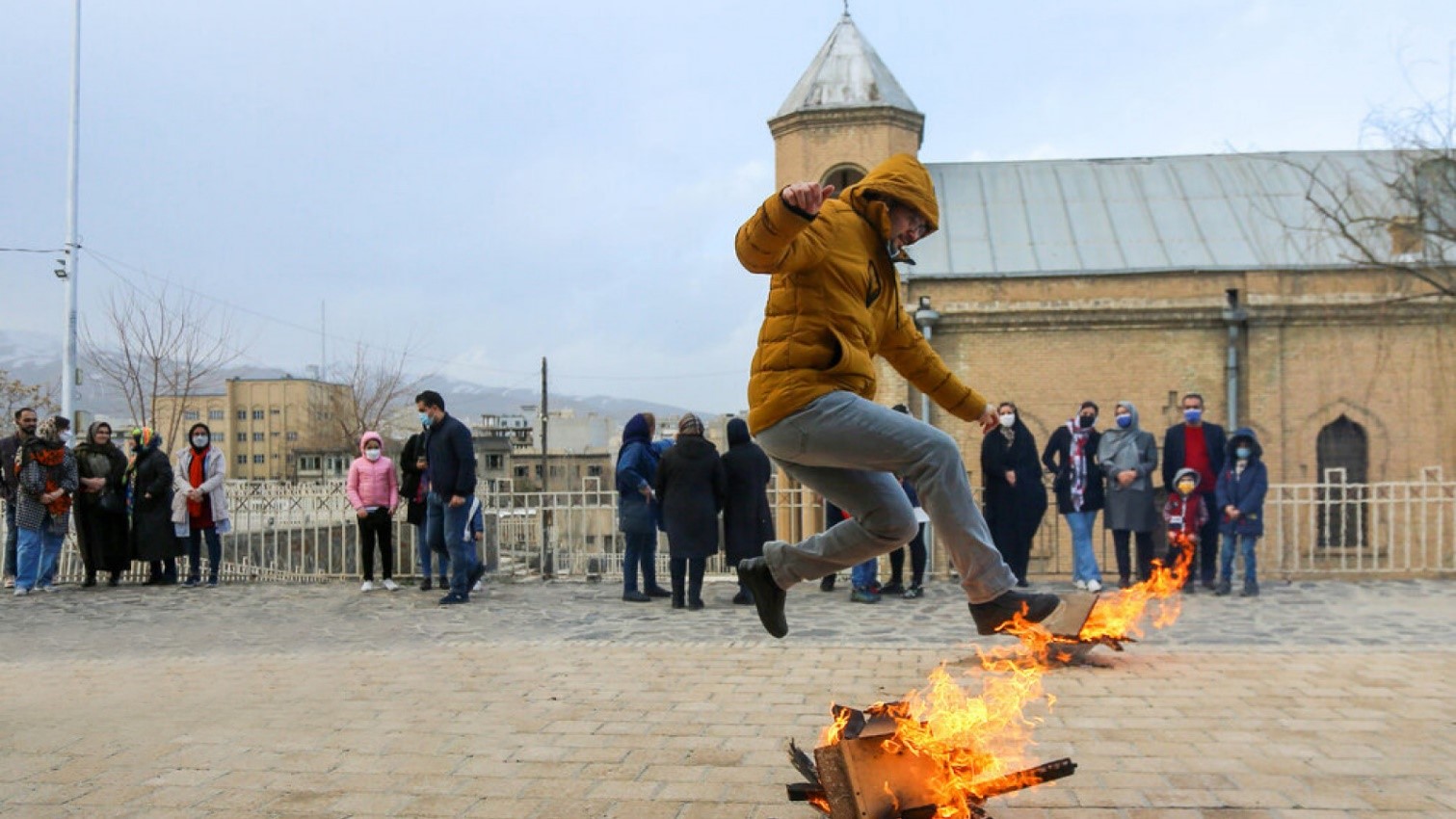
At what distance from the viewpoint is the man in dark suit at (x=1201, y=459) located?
12242 mm

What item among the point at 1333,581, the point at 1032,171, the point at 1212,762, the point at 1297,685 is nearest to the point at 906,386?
the point at 1032,171

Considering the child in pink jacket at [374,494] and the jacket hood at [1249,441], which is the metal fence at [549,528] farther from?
the jacket hood at [1249,441]

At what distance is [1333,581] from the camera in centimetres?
1398

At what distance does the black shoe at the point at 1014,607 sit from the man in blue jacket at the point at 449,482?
8002mm

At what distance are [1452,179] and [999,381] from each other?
9752 mm

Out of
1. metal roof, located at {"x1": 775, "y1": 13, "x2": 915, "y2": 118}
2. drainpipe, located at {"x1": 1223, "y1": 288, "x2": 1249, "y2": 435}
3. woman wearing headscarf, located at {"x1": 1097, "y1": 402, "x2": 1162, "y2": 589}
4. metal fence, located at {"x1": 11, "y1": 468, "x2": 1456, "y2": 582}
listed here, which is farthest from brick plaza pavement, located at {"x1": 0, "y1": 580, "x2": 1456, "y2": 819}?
metal roof, located at {"x1": 775, "y1": 13, "x2": 915, "y2": 118}

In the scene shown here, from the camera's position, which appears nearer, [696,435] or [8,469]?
[696,435]

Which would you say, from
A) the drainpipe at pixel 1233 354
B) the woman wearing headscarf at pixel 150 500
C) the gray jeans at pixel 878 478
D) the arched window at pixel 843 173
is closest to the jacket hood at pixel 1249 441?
the gray jeans at pixel 878 478

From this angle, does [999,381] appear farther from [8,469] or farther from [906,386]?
[8,469]

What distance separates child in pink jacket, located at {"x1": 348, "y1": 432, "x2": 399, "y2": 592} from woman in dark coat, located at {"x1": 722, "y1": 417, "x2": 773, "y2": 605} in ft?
12.8

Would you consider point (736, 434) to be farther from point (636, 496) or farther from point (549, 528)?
point (549, 528)

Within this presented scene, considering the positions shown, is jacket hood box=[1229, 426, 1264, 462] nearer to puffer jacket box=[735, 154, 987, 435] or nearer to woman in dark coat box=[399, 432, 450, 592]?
woman in dark coat box=[399, 432, 450, 592]

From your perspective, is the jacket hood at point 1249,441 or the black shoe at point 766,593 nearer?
the black shoe at point 766,593

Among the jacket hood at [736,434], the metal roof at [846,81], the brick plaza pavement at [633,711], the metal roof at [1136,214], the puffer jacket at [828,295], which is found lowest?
the brick plaza pavement at [633,711]
